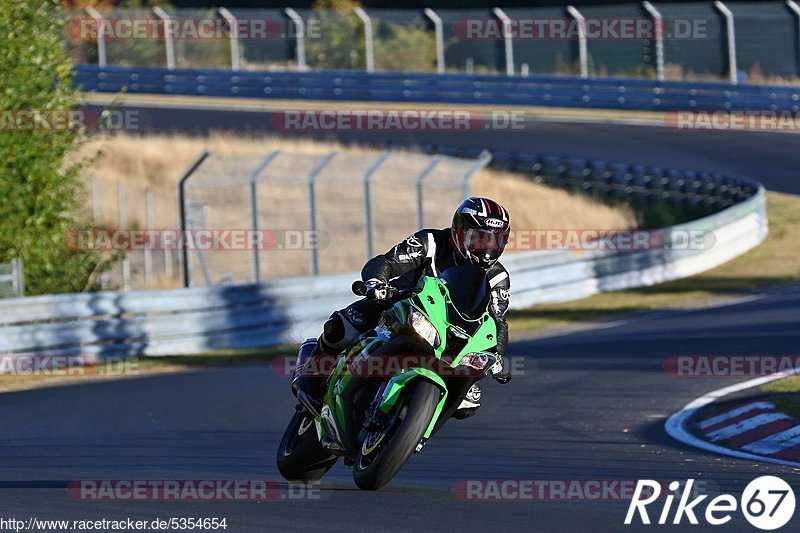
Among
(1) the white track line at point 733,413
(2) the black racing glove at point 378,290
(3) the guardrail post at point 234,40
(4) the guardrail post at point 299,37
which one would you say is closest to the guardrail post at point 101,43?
(3) the guardrail post at point 234,40

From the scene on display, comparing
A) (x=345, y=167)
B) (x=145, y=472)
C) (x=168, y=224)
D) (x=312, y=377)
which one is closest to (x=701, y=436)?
(x=312, y=377)

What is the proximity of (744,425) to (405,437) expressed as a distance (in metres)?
4.40

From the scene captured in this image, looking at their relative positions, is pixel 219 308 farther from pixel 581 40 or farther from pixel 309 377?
pixel 581 40

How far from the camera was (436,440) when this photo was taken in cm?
1055

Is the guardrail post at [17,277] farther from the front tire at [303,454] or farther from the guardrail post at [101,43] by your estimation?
the guardrail post at [101,43]

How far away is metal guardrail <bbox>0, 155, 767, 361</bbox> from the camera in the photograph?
15.8 m

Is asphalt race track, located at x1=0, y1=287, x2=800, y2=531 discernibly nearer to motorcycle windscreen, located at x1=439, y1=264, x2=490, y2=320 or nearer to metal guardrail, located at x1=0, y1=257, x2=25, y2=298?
motorcycle windscreen, located at x1=439, y1=264, x2=490, y2=320

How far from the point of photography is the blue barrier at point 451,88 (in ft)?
108

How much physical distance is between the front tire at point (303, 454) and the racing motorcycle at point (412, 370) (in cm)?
46

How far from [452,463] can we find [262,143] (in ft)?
80.0

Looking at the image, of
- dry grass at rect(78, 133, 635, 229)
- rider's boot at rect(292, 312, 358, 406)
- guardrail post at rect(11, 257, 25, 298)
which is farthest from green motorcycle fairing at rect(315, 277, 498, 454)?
dry grass at rect(78, 133, 635, 229)

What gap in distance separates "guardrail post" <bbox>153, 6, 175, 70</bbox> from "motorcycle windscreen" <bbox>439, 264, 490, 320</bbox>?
34.1 metres

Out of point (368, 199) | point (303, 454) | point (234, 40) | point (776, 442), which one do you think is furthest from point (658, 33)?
point (303, 454)

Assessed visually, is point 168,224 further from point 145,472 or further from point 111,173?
point 145,472
